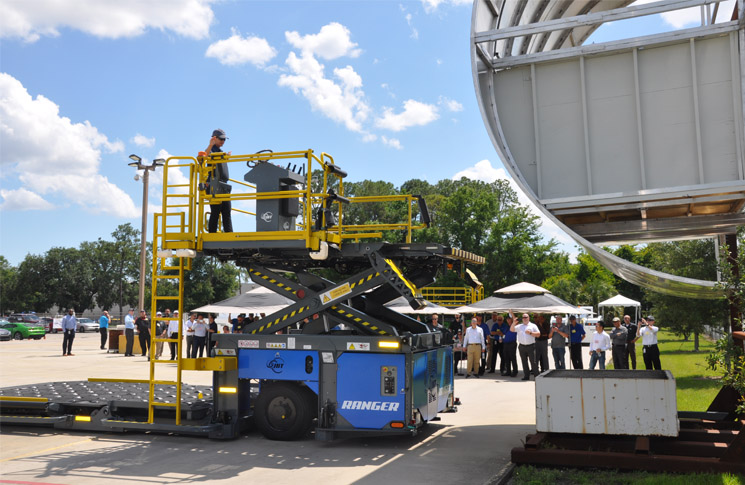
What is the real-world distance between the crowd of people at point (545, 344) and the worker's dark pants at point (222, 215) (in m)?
8.11

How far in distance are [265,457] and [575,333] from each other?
12.4m

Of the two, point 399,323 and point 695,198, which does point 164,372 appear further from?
point 695,198

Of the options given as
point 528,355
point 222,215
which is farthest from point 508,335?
point 222,215

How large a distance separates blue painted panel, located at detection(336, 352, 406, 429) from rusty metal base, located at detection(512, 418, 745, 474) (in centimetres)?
177

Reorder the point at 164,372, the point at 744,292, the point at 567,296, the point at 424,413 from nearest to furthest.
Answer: the point at 744,292, the point at 424,413, the point at 164,372, the point at 567,296

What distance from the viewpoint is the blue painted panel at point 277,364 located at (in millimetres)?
9398

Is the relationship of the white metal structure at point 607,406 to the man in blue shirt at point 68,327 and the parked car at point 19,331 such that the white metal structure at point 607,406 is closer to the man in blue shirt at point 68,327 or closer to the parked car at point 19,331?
the man in blue shirt at point 68,327

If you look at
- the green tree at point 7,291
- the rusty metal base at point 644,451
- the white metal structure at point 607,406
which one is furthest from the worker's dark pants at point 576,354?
the green tree at point 7,291

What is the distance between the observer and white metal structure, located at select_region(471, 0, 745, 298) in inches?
324

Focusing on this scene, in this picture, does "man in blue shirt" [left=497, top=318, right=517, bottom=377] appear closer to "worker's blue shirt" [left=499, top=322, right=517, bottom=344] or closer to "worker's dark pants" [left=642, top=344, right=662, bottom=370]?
"worker's blue shirt" [left=499, top=322, right=517, bottom=344]

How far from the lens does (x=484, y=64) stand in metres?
9.20

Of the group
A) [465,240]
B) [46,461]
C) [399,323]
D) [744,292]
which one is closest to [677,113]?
[744,292]

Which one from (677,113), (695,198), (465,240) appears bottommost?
(695,198)

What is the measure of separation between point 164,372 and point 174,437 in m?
11.2
